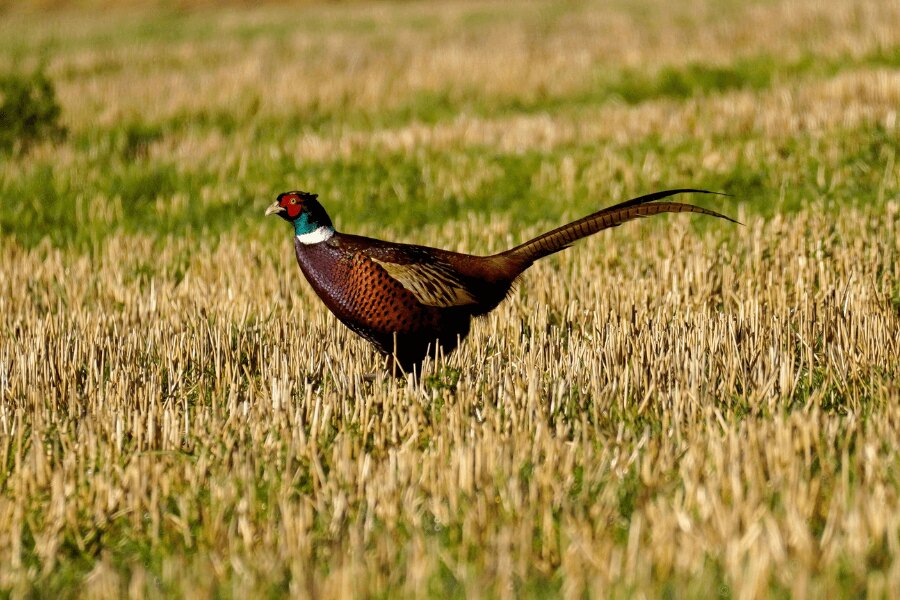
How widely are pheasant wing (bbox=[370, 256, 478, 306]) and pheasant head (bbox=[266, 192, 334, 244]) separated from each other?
0.32 m

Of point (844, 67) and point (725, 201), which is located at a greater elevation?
point (844, 67)

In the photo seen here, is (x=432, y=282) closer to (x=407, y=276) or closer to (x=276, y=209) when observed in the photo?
(x=407, y=276)

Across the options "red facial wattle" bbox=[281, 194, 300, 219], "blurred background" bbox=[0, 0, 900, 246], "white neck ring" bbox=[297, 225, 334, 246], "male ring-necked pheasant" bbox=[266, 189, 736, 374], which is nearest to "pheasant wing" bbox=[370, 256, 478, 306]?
"male ring-necked pheasant" bbox=[266, 189, 736, 374]

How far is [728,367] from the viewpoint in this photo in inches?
184

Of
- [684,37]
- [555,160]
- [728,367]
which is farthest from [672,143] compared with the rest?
[684,37]

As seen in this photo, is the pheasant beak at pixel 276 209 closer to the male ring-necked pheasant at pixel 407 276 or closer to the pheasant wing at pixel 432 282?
the male ring-necked pheasant at pixel 407 276

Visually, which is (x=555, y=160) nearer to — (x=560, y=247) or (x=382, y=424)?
(x=560, y=247)

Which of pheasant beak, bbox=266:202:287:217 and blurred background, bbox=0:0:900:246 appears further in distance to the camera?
blurred background, bbox=0:0:900:246

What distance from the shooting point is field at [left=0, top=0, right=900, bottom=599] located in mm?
3105

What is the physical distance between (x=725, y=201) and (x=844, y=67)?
6.02m

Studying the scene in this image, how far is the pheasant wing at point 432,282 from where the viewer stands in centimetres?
491

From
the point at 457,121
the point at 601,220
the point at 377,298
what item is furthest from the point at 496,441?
the point at 457,121

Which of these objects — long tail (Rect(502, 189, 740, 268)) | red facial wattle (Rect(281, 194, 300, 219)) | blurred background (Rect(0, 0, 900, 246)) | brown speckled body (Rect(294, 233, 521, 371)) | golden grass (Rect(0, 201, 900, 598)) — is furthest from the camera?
blurred background (Rect(0, 0, 900, 246))

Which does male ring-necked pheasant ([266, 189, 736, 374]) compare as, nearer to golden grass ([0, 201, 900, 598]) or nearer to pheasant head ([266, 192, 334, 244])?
pheasant head ([266, 192, 334, 244])
